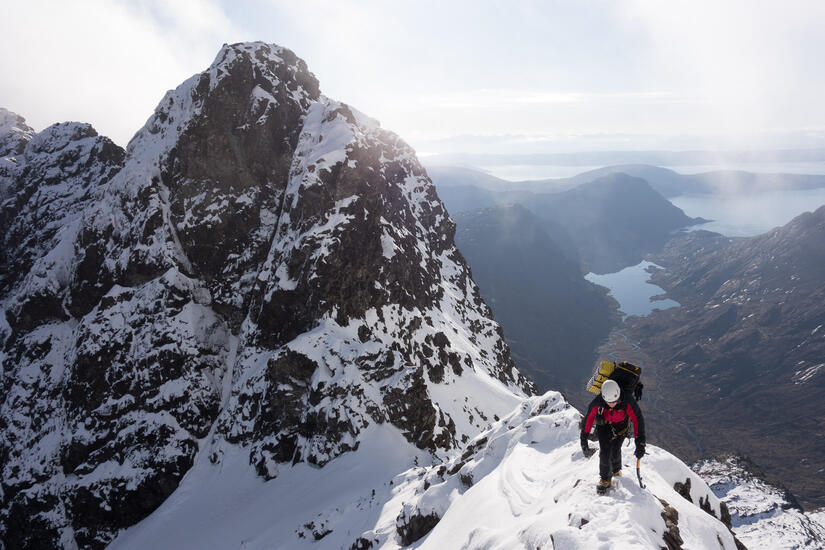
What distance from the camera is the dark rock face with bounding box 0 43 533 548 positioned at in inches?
1704

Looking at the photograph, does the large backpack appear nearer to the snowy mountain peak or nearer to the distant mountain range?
the distant mountain range

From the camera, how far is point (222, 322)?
56.8 metres

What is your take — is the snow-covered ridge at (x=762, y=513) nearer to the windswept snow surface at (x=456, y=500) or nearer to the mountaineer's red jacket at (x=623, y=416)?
the windswept snow surface at (x=456, y=500)

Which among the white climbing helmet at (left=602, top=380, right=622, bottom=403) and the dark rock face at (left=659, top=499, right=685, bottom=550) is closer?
the dark rock face at (left=659, top=499, right=685, bottom=550)

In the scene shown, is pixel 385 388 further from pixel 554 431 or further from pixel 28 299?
pixel 28 299

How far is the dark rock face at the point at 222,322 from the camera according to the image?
4328 centimetres

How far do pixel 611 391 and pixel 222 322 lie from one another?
55.5 metres

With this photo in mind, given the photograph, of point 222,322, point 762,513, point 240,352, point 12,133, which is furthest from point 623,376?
point 762,513

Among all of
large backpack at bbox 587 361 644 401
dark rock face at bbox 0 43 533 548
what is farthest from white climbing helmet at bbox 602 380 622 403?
dark rock face at bbox 0 43 533 548

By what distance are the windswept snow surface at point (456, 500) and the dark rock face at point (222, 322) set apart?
2446 mm

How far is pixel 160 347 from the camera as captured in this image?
52.2 metres

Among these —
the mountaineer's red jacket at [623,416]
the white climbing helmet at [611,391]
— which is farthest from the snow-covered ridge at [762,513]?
the white climbing helmet at [611,391]

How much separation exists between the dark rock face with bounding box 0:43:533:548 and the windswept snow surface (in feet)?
8.02

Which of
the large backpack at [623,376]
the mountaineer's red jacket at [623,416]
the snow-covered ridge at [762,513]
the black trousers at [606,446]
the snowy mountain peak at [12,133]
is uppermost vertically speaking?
the snowy mountain peak at [12,133]
